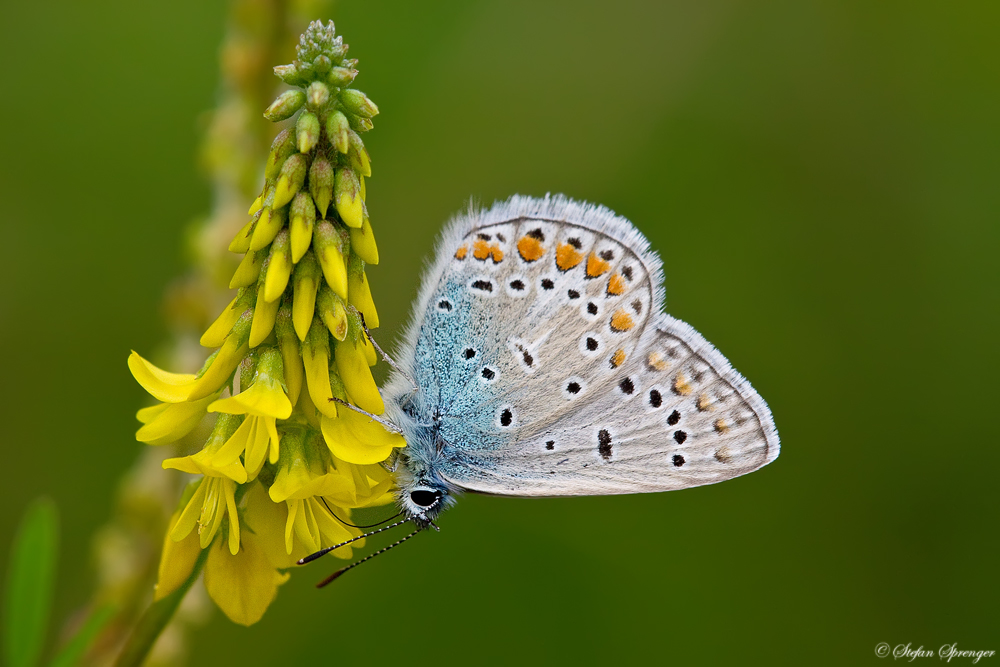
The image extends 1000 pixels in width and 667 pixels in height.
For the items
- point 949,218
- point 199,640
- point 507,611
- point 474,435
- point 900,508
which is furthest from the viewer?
point 949,218

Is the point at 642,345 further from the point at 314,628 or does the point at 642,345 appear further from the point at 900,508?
the point at 900,508

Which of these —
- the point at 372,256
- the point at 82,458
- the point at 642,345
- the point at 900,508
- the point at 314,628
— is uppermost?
the point at 82,458

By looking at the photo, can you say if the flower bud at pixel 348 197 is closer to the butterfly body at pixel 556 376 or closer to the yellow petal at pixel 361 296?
the yellow petal at pixel 361 296

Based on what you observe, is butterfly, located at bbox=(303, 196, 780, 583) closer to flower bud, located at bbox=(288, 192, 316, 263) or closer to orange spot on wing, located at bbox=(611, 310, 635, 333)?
orange spot on wing, located at bbox=(611, 310, 635, 333)

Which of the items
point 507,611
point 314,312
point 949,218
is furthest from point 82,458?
point 949,218

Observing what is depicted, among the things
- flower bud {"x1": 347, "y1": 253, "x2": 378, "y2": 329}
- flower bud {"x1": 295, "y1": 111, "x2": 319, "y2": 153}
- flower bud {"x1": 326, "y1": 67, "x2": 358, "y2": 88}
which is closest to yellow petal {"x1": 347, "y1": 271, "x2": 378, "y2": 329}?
flower bud {"x1": 347, "y1": 253, "x2": 378, "y2": 329}

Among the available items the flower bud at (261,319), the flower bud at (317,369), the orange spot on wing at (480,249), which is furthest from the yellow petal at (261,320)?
A: the orange spot on wing at (480,249)
